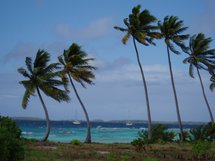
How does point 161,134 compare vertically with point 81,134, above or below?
below

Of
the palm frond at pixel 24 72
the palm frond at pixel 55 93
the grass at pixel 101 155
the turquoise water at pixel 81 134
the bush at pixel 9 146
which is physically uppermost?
the palm frond at pixel 24 72

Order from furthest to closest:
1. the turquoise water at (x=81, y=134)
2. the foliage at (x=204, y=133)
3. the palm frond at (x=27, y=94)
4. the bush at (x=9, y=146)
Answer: the turquoise water at (x=81, y=134) → the foliage at (x=204, y=133) → the palm frond at (x=27, y=94) → the bush at (x=9, y=146)

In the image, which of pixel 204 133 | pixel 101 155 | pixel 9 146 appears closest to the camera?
pixel 9 146

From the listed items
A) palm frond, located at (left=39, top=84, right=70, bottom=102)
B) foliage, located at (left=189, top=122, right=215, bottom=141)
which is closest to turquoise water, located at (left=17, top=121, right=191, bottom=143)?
palm frond, located at (left=39, top=84, right=70, bottom=102)

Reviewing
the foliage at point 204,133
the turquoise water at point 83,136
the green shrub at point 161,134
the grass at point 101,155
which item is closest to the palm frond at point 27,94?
the grass at point 101,155

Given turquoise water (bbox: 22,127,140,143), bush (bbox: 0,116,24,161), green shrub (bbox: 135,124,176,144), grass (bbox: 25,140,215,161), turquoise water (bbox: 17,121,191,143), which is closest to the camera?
bush (bbox: 0,116,24,161)

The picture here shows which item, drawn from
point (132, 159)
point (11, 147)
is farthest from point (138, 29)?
point (11, 147)

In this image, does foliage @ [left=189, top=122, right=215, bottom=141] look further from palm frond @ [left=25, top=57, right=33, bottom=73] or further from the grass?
palm frond @ [left=25, top=57, right=33, bottom=73]

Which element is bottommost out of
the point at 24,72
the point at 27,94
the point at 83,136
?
the point at 83,136

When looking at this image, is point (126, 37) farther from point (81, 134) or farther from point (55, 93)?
point (81, 134)

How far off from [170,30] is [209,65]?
18.2ft

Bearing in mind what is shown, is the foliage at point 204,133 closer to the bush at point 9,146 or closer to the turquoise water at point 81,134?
the turquoise water at point 81,134

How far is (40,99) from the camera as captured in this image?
3136cm

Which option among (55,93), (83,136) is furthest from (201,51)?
(83,136)
